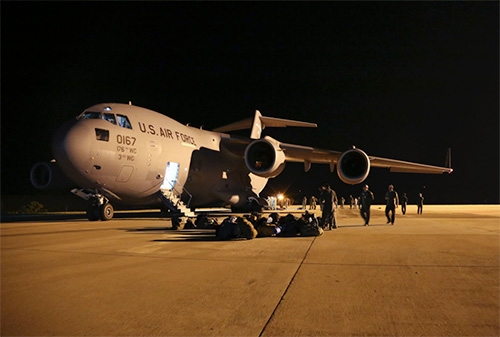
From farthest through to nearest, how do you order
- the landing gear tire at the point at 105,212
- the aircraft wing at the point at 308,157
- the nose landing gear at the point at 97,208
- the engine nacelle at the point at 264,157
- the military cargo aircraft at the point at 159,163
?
the engine nacelle at the point at 264,157 → the aircraft wing at the point at 308,157 → the landing gear tire at the point at 105,212 → the nose landing gear at the point at 97,208 → the military cargo aircraft at the point at 159,163

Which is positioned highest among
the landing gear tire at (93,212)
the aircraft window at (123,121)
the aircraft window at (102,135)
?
the aircraft window at (123,121)

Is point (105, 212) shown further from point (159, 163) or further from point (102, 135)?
point (102, 135)

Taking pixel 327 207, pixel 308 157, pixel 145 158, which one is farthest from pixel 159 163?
pixel 308 157

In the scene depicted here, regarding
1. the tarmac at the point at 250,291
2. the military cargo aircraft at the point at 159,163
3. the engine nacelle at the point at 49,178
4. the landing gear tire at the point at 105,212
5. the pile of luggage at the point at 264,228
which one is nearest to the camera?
the tarmac at the point at 250,291

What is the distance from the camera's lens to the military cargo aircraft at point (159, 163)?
39.7 ft

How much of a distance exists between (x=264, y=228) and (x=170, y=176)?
792cm

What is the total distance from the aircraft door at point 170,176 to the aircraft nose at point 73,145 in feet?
12.8

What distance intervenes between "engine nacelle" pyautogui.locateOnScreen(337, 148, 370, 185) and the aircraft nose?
A: 376 inches

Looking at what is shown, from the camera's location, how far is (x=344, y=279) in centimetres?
441

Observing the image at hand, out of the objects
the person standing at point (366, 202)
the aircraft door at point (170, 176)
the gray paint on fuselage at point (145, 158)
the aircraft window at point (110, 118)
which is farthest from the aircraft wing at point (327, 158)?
the aircraft window at point (110, 118)

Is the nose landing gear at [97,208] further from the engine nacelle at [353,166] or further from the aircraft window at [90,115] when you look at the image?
the engine nacelle at [353,166]

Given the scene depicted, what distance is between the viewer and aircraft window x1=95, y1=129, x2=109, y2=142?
12.2m

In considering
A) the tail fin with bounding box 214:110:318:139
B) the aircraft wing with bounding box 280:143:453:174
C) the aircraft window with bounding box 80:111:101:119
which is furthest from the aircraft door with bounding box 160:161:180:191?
the tail fin with bounding box 214:110:318:139

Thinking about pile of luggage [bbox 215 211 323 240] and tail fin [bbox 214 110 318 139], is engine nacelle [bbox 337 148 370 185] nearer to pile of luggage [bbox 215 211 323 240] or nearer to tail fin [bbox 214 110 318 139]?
pile of luggage [bbox 215 211 323 240]
